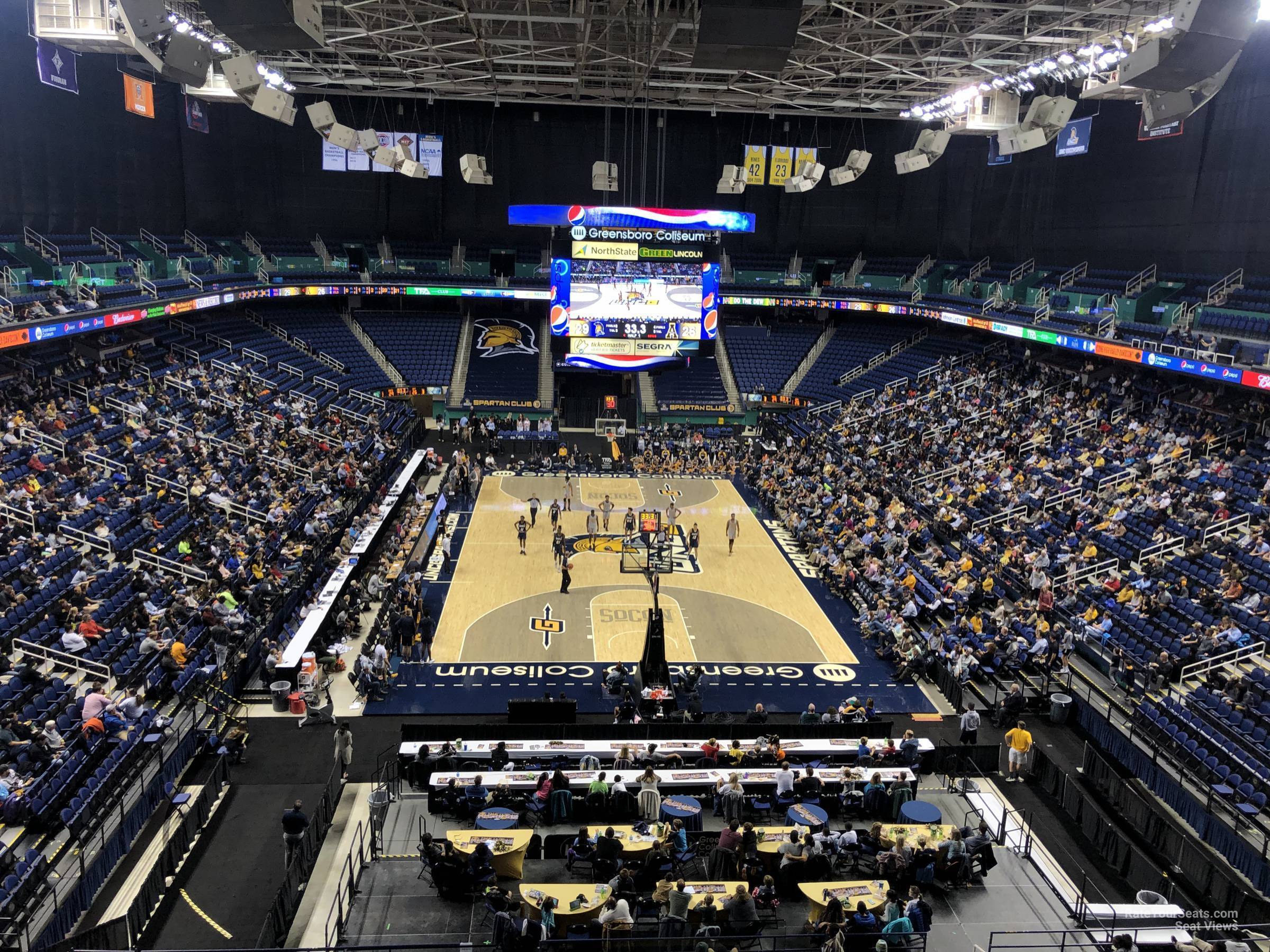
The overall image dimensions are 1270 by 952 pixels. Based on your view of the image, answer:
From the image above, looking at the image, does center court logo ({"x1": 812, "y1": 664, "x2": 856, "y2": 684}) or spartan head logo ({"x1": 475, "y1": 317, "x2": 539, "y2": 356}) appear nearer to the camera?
center court logo ({"x1": 812, "y1": 664, "x2": 856, "y2": 684})

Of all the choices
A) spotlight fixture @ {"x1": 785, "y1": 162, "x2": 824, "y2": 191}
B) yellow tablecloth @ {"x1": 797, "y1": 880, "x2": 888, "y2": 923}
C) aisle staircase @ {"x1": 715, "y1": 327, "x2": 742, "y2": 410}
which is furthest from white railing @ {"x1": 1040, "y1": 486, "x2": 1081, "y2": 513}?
aisle staircase @ {"x1": 715, "y1": 327, "x2": 742, "y2": 410}

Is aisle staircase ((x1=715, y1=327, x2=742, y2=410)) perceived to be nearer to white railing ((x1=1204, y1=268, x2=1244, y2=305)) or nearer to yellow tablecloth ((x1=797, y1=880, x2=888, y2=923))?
white railing ((x1=1204, y1=268, x2=1244, y2=305))

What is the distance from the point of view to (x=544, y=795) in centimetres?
1359

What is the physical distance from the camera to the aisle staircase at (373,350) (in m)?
44.4

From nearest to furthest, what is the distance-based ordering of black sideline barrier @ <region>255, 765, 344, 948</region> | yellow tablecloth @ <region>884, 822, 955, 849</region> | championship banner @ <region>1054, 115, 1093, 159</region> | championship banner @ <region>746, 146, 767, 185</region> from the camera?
black sideline barrier @ <region>255, 765, 344, 948</region> → yellow tablecloth @ <region>884, 822, 955, 849</region> → championship banner @ <region>1054, 115, 1093, 159</region> → championship banner @ <region>746, 146, 767, 185</region>

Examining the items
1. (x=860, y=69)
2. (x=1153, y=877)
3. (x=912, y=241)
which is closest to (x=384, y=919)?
(x=1153, y=877)

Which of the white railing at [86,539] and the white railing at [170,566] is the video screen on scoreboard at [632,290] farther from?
the white railing at [86,539]

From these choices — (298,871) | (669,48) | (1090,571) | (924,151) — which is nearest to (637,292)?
(669,48)

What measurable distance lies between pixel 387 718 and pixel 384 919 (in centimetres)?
674

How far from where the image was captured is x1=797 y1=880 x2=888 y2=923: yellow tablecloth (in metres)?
11.0

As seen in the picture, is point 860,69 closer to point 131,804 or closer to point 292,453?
point 292,453

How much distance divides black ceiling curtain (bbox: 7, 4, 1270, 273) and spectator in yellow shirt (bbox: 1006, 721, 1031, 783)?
64.8 ft

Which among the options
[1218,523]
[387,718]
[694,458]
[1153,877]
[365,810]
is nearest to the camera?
[1153,877]

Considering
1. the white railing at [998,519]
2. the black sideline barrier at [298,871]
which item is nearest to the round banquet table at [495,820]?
the black sideline barrier at [298,871]
